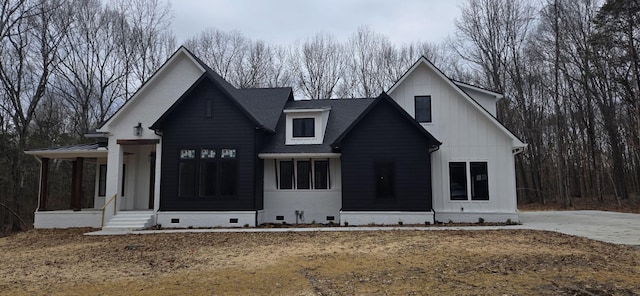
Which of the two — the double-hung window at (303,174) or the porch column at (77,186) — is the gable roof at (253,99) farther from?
the porch column at (77,186)

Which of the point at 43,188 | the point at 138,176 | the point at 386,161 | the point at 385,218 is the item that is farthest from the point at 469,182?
the point at 43,188

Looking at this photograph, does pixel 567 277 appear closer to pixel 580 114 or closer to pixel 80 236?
pixel 80 236

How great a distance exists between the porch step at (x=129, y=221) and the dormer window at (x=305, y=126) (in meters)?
6.09

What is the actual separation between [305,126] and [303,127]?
0.09 meters

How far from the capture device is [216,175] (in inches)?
604

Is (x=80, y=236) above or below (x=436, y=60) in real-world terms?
below

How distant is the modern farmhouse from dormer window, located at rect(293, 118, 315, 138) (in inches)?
1.6

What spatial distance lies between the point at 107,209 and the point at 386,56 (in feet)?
81.3

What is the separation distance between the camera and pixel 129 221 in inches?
591

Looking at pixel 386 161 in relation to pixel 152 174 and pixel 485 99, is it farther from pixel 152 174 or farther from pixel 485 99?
pixel 152 174

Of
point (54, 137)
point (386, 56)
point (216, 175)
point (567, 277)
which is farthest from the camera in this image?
point (386, 56)

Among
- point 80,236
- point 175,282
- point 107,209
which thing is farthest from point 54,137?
point 175,282

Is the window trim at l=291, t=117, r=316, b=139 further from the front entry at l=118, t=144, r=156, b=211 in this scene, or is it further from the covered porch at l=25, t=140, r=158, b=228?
the front entry at l=118, t=144, r=156, b=211

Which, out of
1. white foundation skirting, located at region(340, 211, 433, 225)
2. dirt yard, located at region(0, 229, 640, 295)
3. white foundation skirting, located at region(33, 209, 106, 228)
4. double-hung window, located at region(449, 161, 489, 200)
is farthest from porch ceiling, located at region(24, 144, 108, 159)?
double-hung window, located at region(449, 161, 489, 200)
